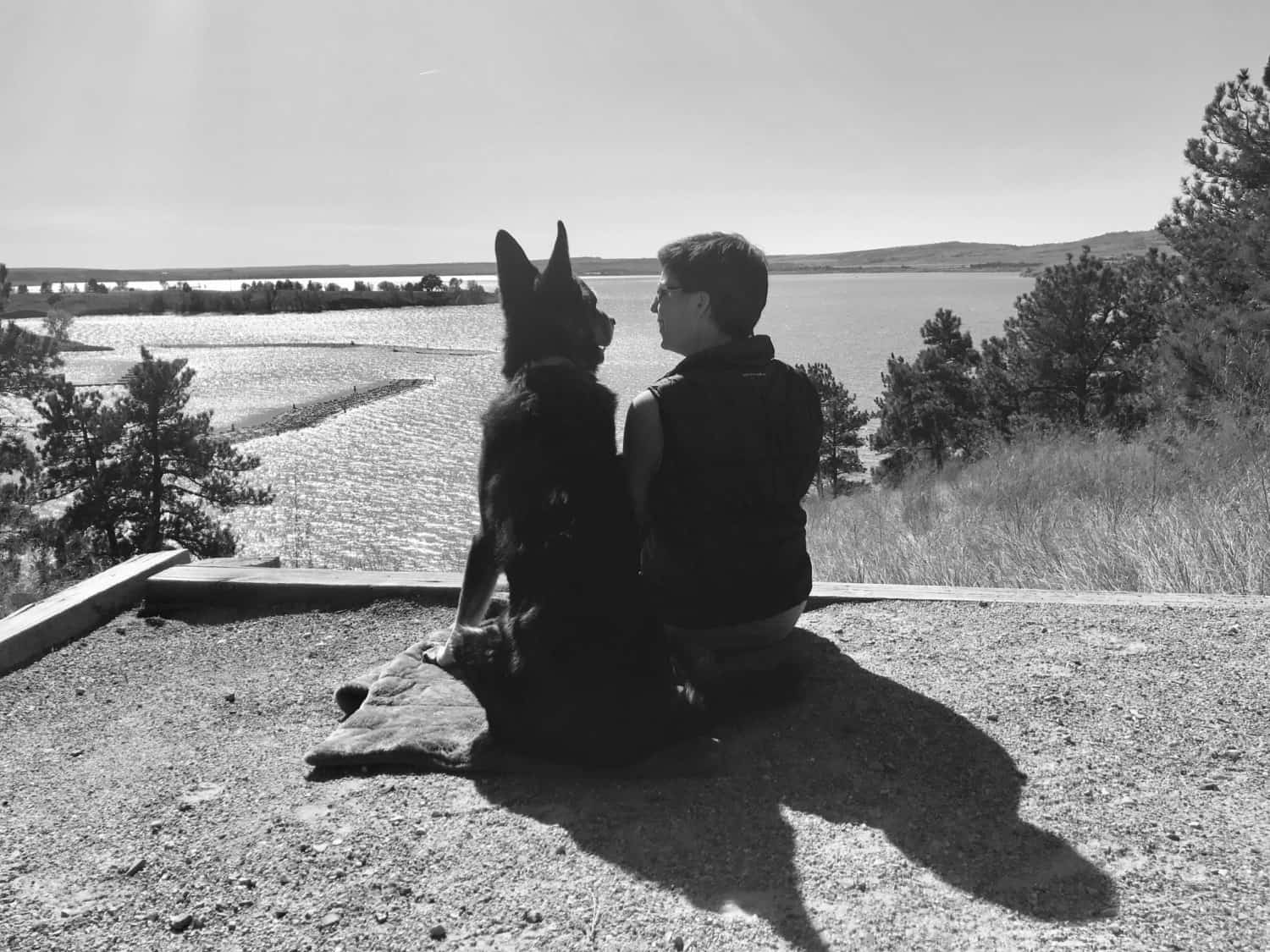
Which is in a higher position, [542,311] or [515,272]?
[515,272]

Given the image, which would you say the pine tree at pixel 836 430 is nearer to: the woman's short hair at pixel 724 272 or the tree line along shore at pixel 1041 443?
the tree line along shore at pixel 1041 443

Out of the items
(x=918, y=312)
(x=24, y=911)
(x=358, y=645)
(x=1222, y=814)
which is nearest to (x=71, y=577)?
(x=358, y=645)

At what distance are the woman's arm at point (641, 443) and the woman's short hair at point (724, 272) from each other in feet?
1.41

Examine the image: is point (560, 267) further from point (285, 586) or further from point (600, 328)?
point (285, 586)

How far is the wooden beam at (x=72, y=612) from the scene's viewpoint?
4719 mm

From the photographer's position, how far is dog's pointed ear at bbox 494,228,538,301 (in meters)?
3.42

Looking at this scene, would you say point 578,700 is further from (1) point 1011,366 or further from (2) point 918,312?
(2) point 918,312

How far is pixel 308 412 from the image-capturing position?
3897cm

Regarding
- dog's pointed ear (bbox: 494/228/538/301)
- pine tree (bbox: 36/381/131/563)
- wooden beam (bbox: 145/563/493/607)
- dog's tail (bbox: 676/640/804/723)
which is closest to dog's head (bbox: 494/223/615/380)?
dog's pointed ear (bbox: 494/228/538/301)

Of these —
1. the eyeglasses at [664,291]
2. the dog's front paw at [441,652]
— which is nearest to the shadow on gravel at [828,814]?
the dog's front paw at [441,652]

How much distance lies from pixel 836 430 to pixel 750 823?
32.3 meters

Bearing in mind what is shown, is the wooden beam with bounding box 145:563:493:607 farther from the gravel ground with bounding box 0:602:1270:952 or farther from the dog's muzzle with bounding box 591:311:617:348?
the dog's muzzle with bounding box 591:311:617:348

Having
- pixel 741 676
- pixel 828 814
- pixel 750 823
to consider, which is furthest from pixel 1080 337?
pixel 750 823

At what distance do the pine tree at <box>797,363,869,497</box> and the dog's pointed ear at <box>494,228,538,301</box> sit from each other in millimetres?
29588
